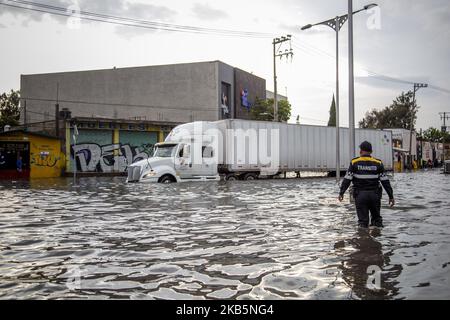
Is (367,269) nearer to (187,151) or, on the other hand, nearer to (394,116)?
(187,151)

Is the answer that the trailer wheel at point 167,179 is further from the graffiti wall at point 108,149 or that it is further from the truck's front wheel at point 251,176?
the graffiti wall at point 108,149

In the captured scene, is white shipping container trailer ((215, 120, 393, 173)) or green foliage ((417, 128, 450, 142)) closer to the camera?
white shipping container trailer ((215, 120, 393, 173))

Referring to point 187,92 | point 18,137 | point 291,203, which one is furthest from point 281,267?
point 187,92

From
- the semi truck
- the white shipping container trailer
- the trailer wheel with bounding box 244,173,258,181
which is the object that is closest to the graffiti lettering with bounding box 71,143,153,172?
the semi truck

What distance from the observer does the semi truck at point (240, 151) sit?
70.8 feet

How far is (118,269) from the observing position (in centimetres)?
523

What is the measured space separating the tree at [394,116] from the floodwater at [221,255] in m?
79.7

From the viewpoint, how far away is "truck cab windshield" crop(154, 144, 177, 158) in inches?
851

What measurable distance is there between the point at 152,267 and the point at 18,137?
31142 mm

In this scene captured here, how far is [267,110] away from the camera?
2138 inches

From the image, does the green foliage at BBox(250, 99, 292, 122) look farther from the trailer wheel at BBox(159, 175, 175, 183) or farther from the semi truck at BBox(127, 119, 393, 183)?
the trailer wheel at BBox(159, 175, 175, 183)

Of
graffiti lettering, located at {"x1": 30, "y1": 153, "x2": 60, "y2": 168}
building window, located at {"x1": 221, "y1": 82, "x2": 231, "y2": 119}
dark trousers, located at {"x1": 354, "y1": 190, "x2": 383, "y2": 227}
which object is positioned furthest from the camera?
building window, located at {"x1": 221, "y1": 82, "x2": 231, "y2": 119}

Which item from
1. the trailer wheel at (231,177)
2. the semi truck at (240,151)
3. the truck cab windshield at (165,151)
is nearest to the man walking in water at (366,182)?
the semi truck at (240,151)

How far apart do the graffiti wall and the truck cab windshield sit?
51.2ft
